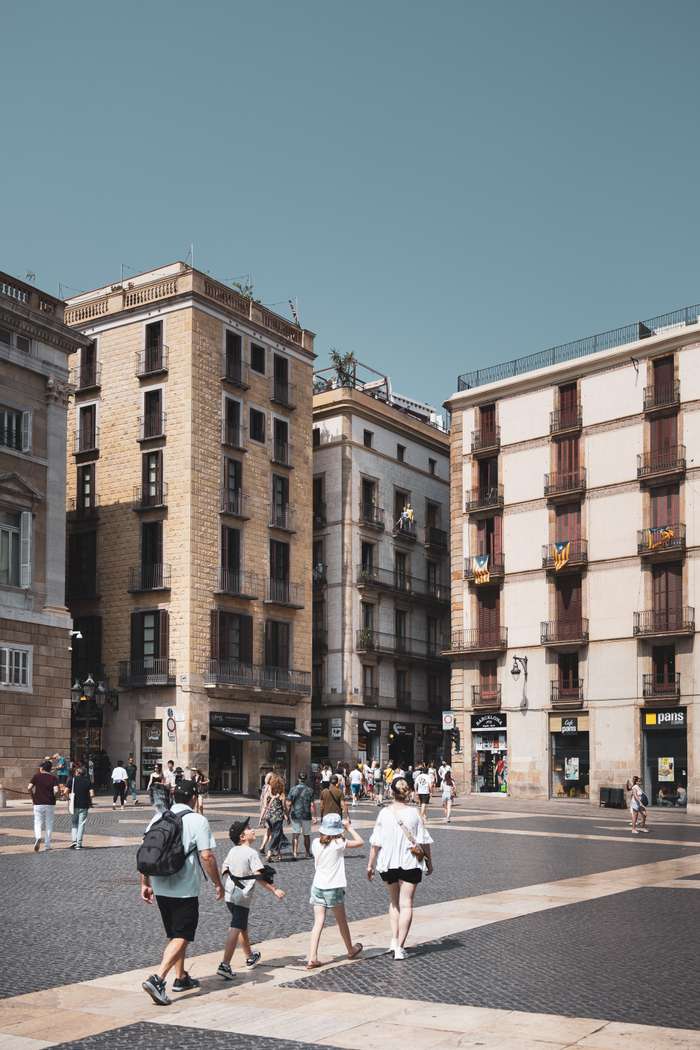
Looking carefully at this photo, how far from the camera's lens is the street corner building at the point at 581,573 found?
48625 mm

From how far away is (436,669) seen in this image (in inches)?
2613

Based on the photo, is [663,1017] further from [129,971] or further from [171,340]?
[171,340]

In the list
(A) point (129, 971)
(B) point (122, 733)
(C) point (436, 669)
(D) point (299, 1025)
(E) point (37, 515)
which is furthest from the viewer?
(C) point (436, 669)

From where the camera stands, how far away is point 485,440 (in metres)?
56.5

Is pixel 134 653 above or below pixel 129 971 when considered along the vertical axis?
above

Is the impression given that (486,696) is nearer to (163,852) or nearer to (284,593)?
(284,593)

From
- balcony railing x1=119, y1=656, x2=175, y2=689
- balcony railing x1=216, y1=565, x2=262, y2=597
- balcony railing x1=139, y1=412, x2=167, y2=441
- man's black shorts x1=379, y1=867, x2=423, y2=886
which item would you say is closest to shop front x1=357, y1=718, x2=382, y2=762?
balcony railing x1=216, y1=565, x2=262, y2=597

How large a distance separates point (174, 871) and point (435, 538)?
57.7 meters

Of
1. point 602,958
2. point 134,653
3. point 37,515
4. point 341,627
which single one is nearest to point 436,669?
point 341,627

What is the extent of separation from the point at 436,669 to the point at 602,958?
54.1 m

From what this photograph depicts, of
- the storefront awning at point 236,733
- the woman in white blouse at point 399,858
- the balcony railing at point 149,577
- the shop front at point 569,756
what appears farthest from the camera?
the shop front at point 569,756

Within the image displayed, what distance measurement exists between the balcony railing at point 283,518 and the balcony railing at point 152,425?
6469mm

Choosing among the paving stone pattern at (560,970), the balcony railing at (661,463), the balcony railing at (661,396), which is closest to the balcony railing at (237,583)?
the balcony railing at (661,463)

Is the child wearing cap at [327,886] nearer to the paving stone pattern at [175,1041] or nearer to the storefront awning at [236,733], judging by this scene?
the paving stone pattern at [175,1041]
